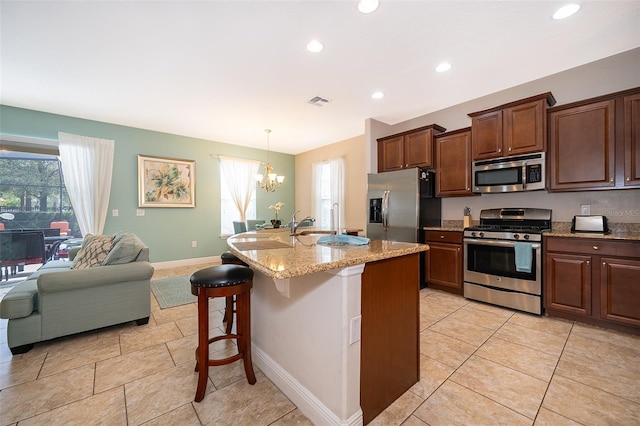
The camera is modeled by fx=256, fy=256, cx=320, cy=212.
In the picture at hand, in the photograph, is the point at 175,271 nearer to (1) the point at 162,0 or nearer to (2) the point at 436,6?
(1) the point at 162,0

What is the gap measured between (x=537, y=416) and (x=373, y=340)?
1038mm

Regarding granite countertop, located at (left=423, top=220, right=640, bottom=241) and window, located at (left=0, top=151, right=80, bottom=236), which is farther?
window, located at (left=0, top=151, right=80, bottom=236)

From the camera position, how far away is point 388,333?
1.52m

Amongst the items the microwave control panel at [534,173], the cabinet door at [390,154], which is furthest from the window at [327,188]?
the microwave control panel at [534,173]

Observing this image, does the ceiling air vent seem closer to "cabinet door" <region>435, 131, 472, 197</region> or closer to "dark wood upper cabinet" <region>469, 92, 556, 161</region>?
"cabinet door" <region>435, 131, 472, 197</region>

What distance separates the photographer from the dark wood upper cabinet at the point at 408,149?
390cm

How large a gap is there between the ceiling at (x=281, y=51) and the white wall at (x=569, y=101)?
0.62 ft

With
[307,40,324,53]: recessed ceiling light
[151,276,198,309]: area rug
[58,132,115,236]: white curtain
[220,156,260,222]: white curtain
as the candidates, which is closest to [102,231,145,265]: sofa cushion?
[151,276,198,309]: area rug

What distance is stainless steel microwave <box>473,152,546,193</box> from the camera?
2945 mm

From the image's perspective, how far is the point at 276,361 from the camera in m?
1.79

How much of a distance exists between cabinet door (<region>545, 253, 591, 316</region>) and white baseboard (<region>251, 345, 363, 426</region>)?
2.68 metres

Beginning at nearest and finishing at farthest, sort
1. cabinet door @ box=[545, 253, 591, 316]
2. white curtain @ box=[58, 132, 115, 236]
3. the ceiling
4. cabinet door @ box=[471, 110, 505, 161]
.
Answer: the ceiling < cabinet door @ box=[545, 253, 591, 316] < cabinet door @ box=[471, 110, 505, 161] < white curtain @ box=[58, 132, 115, 236]

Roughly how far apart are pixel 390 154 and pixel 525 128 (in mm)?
1821

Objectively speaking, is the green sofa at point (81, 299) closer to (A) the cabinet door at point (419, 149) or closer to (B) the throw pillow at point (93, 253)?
(B) the throw pillow at point (93, 253)
